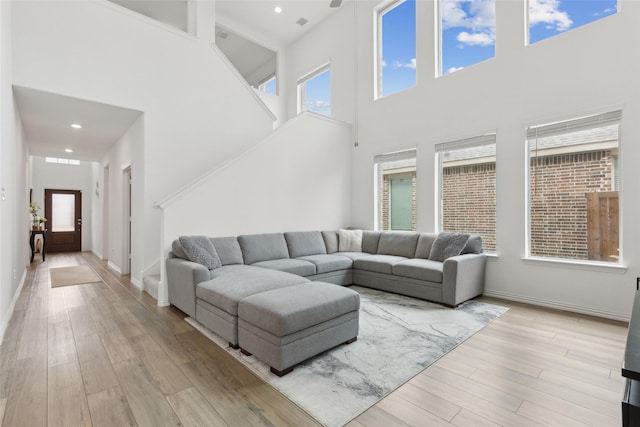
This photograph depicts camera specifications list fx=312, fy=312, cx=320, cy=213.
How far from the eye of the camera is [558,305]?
12.1 feet

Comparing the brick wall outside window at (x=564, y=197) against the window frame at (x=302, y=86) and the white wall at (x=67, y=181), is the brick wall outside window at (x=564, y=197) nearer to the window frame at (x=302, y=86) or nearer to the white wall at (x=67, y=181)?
the window frame at (x=302, y=86)

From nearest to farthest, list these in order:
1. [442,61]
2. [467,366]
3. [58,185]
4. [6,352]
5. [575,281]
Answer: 1. [467,366]
2. [6,352]
3. [575,281]
4. [442,61]
5. [58,185]

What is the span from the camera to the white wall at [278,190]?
4117 mm

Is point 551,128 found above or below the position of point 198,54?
below

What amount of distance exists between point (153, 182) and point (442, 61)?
4829 millimetres

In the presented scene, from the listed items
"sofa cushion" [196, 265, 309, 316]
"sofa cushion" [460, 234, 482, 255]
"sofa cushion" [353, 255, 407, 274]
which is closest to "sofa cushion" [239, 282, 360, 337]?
"sofa cushion" [196, 265, 309, 316]

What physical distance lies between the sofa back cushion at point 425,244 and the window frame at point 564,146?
1146 mm

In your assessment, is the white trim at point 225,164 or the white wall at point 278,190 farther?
the white wall at point 278,190

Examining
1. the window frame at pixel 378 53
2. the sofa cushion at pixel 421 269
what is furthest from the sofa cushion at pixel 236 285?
the window frame at pixel 378 53

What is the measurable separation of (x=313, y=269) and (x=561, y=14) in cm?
439

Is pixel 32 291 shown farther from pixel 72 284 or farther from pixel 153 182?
pixel 153 182

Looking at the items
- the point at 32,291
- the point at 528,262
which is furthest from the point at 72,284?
Answer: the point at 528,262

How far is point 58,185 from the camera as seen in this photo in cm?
923

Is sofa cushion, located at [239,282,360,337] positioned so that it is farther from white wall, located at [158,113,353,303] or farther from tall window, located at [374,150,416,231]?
tall window, located at [374,150,416,231]
